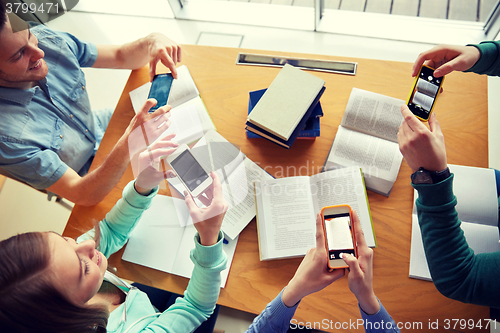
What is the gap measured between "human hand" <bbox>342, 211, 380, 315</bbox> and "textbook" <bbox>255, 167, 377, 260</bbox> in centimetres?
16

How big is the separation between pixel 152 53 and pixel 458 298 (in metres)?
1.33

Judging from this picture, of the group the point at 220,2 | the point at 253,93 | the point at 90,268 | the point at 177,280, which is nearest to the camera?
the point at 90,268

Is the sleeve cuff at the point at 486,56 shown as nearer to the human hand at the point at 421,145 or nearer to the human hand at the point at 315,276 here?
the human hand at the point at 421,145

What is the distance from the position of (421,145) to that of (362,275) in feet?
1.37

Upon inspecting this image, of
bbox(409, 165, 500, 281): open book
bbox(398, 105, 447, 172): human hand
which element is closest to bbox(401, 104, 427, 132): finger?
bbox(398, 105, 447, 172): human hand

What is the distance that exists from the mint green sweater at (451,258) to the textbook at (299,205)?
0.55 ft

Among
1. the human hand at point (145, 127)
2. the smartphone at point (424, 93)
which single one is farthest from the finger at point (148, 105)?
the smartphone at point (424, 93)

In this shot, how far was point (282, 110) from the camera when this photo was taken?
990 mm

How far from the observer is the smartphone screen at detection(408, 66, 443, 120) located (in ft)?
3.09

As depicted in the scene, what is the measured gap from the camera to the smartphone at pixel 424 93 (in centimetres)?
94

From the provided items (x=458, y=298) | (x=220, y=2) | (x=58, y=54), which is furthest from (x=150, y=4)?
(x=458, y=298)

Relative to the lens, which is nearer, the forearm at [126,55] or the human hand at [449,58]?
the human hand at [449,58]

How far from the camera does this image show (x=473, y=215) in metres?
0.93

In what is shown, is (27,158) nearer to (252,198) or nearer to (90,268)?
(90,268)
